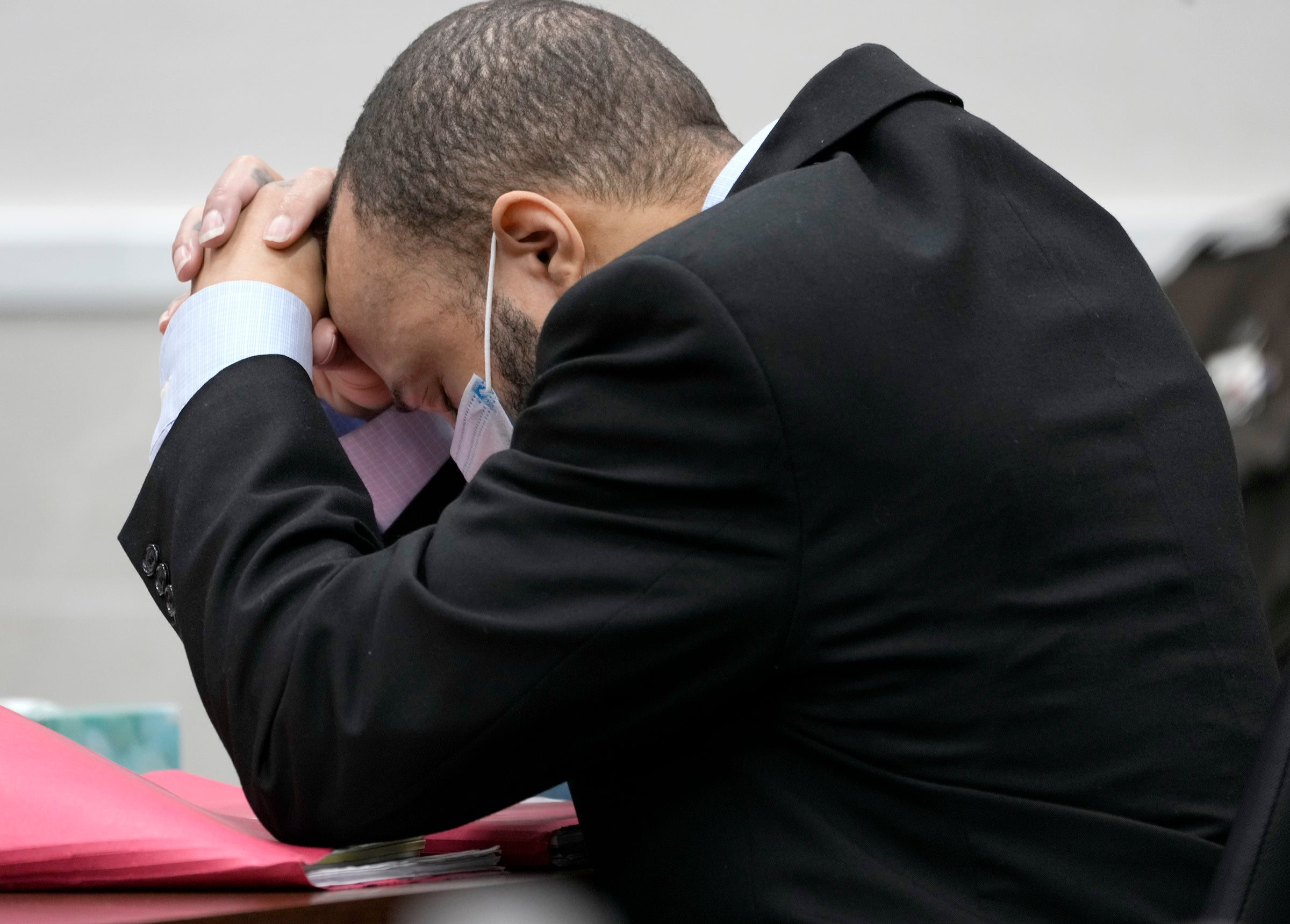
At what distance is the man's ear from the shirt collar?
10cm

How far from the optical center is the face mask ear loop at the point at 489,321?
906 mm

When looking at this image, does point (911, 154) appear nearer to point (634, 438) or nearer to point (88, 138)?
point (634, 438)

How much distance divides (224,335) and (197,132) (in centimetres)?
148

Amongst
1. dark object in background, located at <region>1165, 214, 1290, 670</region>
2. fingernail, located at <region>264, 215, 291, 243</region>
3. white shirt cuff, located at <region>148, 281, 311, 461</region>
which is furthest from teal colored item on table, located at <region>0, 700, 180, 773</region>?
dark object in background, located at <region>1165, 214, 1290, 670</region>

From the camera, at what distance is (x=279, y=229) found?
1.02 m

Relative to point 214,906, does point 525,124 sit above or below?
above

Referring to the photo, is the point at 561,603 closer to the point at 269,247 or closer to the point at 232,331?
the point at 232,331

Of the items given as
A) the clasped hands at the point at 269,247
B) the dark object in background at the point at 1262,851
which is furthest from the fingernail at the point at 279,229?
the dark object in background at the point at 1262,851

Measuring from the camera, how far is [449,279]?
94cm

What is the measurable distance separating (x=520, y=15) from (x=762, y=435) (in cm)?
49

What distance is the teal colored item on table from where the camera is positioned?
48.7 inches

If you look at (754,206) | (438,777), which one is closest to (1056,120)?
(754,206)

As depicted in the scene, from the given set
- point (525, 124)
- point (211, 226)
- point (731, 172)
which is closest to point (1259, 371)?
point (731, 172)

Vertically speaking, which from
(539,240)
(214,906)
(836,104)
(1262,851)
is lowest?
(214,906)
